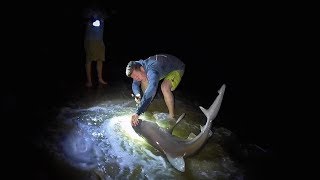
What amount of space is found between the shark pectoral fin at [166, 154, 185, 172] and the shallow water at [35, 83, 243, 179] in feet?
0.20

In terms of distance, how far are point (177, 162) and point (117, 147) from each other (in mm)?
1051

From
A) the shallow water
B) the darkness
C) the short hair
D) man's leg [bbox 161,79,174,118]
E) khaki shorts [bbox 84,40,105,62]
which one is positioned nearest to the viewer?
the shallow water

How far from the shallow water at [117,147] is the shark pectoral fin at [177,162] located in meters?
0.06

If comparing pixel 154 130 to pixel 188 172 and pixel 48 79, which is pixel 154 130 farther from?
pixel 48 79

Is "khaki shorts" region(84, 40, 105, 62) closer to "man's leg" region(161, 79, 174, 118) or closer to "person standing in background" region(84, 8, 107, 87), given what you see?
"person standing in background" region(84, 8, 107, 87)

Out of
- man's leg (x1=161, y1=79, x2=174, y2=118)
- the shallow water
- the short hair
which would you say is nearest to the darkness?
the shallow water

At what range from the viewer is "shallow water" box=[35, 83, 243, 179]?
4.47m

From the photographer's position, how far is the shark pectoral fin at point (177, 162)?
4.61 metres

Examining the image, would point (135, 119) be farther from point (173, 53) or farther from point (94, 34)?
point (173, 53)

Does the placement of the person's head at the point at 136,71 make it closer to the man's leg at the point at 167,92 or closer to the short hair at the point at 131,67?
the short hair at the point at 131,67

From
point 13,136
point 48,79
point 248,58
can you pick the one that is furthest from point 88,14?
point 248,58

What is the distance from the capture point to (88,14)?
7031 mm

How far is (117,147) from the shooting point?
505 cm

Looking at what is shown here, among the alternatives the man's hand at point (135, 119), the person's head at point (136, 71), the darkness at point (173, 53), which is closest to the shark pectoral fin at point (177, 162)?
the man's hand at point (135, 119)
